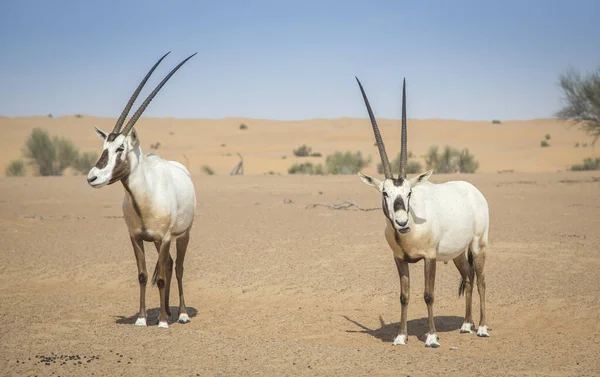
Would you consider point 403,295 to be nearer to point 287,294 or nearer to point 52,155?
point 287,294

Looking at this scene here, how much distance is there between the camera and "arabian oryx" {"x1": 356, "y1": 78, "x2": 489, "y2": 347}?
6.64 metres

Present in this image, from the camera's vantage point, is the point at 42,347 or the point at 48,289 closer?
the point at 42,347

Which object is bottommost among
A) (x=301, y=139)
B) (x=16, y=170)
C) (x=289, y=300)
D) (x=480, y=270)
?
(x=289, y=300)

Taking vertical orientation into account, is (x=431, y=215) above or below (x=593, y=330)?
above

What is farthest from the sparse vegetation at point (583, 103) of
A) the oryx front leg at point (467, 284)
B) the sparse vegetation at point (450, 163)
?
the oryx front leg at point (467, 284)

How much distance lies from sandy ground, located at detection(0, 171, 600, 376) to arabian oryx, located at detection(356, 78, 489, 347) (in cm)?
52

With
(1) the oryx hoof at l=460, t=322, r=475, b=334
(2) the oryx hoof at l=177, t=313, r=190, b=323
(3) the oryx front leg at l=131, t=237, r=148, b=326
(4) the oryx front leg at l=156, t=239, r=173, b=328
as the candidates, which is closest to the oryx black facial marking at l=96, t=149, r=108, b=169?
(3) the oryx front leg at l=131, t=237, r=148, b=326

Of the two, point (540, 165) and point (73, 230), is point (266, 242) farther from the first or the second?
point (540, 165)

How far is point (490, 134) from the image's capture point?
75312 millimetres

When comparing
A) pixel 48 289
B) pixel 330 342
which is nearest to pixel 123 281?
pixel 48 289

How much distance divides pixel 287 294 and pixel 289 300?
26 centimetres

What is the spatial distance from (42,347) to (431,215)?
12.8ft

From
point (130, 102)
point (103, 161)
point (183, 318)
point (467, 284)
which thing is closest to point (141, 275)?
point (183, 318)

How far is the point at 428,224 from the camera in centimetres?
692
